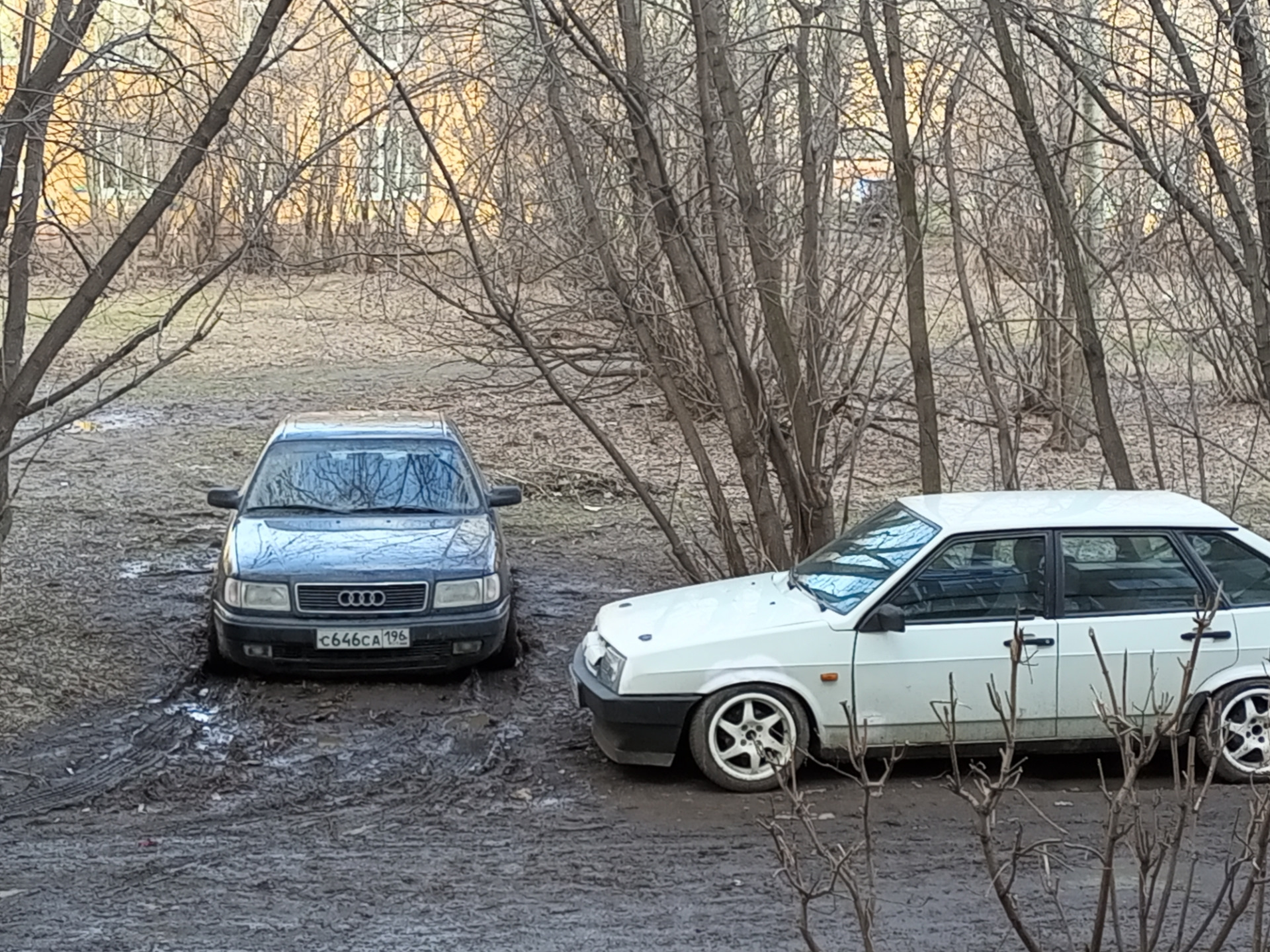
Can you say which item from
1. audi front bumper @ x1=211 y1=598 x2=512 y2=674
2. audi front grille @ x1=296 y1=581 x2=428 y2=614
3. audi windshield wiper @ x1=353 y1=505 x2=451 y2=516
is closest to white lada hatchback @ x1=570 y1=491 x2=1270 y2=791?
audi front bumper @ x1=211 y1=598 x2=512 y2=674

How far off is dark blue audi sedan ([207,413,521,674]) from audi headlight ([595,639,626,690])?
1379 millimetres

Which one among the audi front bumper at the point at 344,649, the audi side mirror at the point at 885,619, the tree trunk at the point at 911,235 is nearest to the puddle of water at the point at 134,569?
the audi front bumper at the point at 344,649

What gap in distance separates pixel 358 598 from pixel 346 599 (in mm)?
67

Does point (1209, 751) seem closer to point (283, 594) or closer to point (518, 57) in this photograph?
point (283, 594)

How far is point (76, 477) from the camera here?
15117 millimetres

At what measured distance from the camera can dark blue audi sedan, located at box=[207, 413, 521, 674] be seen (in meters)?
8.45

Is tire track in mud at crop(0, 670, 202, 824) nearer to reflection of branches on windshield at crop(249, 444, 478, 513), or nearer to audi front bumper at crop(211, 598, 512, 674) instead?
audi front bumper at crop(211, 598, 512, 674)

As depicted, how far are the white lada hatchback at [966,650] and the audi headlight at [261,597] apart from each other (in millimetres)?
2031

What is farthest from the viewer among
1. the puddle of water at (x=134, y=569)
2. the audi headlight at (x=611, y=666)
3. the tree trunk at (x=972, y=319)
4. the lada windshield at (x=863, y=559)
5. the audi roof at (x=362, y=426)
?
the puddle of water at (x=134, y=569)

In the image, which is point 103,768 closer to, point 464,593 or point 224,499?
point 464,593

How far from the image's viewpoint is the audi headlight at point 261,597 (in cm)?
848

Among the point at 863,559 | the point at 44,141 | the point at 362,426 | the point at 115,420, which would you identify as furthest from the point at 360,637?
the point at 115,420

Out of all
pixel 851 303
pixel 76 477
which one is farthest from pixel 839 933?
pixel 76 477

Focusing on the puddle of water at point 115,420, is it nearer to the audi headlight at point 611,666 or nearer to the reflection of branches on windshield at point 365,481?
the reflection of branches on windshield at point 365,481
